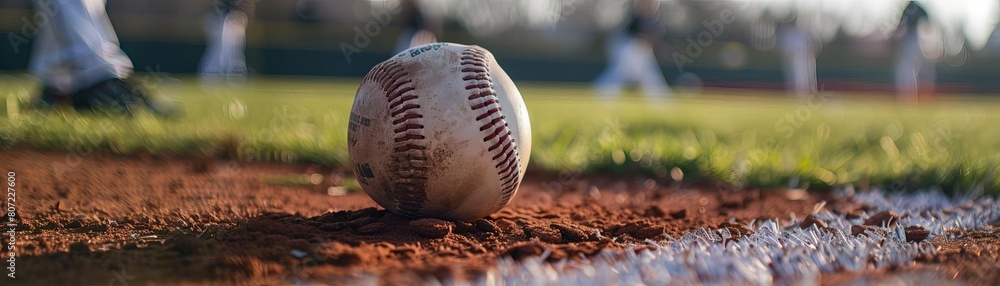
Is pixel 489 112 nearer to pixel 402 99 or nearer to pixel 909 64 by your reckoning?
pixel 402 99

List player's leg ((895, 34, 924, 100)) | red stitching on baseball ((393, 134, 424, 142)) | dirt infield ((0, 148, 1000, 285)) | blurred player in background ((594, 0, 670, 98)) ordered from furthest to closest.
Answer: player's leg ((895, 34, 924, 100)) < blurred player in background ((594, 0, 670, 98)) < red stitching on baseball ((393, 134, 424, 142)) < dirt infield ((0, 148, 1000, 285))

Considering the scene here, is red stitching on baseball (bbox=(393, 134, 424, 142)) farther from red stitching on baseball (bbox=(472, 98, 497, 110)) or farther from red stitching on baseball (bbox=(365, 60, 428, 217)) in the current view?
red stitching on baseball (bbox=(472, 98, 497, 110))

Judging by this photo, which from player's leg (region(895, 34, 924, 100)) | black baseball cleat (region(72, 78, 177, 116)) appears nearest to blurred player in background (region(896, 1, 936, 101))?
player's leg (region(895, 34, 924, 100))

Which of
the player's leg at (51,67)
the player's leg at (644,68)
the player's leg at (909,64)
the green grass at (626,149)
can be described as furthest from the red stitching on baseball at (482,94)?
the player's leg at (909,64)

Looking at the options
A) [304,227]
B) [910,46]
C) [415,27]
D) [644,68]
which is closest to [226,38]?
[415,27]

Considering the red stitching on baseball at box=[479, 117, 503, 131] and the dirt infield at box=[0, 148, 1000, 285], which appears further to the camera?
the red stitching on baseball at box=[479, 117, 503, 131]
